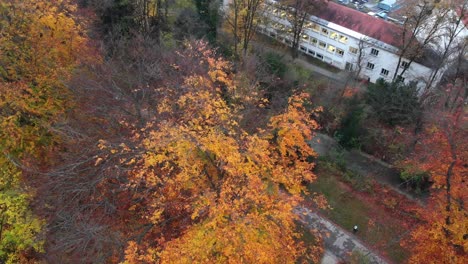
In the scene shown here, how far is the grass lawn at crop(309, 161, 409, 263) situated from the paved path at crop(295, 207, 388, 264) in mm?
557

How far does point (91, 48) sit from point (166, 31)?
11.2m

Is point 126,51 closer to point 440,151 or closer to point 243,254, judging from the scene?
point 243,254

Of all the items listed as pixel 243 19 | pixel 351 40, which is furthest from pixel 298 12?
pixel 351 40

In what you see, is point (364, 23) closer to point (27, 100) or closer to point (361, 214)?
point (361, 214)

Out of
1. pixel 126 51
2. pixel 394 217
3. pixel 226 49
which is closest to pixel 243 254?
pixel 394 217

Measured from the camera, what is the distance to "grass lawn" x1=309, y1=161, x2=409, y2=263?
21.7 metres

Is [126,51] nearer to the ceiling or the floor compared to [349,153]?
nearer to the ceiling

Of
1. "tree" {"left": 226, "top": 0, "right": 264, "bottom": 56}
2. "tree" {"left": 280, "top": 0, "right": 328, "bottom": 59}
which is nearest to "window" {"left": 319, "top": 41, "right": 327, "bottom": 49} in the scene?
"tree" {"left": 280, "top": 0, "right": 328, "bottom": 59}

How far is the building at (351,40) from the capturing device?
40312 millimetres

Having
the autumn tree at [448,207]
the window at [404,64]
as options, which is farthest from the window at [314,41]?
the autumn tree at [448,207]

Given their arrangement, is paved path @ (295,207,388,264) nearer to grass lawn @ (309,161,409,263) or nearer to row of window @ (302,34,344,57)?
grass lawn @ (309,161,409,263)

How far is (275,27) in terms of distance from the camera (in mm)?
46750

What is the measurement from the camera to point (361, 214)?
2406cm

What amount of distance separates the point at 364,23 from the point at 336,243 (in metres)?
31.2
